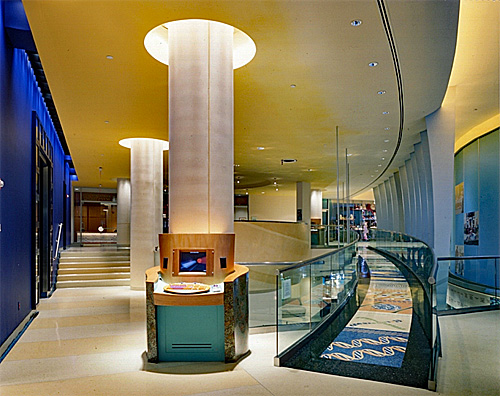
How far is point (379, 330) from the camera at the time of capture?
23.3 ft

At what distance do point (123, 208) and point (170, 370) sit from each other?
17489mm

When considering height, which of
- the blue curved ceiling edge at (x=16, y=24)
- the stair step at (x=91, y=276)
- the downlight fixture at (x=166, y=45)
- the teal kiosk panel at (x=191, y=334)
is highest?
the blue curved ceiling edge at (x=16, y=24)

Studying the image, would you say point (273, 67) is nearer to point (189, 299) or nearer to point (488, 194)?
point (189, 299)

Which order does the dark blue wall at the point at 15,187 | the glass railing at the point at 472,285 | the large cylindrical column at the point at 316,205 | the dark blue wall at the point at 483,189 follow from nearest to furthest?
1. the dark blue wall at the point at 15,187
2. the glass railing at the point at 472,285
3. the dark blue wall at the point at 483,189
4. the large cylindrical column at the point at 316,205

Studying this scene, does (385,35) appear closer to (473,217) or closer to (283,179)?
(473,217)

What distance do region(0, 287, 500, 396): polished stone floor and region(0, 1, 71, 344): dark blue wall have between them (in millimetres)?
→ 626

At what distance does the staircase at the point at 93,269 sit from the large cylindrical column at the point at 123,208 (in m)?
6.44

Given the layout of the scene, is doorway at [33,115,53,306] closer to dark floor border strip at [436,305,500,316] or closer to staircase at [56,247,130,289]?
staircase at [56,247,130,289]

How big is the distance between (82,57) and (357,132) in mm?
7822

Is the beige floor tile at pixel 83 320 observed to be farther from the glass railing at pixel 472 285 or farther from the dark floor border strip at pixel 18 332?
the glass railing at pixel 472 285

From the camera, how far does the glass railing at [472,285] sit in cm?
772

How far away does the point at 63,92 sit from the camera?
7840 millimetres

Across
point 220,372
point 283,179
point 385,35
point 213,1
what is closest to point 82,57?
point 213,1

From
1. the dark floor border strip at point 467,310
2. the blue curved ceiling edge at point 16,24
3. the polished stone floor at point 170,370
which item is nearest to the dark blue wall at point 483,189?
the dark floor border strip at point 467,310
